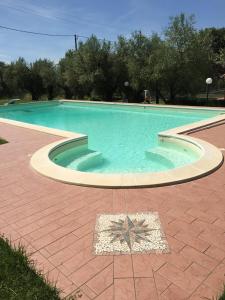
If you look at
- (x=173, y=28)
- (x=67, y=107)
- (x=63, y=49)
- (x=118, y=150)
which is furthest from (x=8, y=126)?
(x=63, y=49)

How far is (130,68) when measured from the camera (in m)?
20.1

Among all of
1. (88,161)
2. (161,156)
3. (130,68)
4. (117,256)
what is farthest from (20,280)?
(130,68)

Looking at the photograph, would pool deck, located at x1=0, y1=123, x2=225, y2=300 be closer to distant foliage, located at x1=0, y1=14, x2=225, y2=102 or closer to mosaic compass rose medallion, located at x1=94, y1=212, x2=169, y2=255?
mosaic compass rose medallion, located at x1=94, y1=212, x2=169, y2=255

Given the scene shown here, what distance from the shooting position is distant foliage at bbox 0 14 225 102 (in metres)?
17.5

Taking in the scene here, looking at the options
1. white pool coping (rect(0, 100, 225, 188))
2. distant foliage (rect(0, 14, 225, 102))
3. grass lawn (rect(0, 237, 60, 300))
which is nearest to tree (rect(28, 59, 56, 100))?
distant foliage (rect(0, 14, 225, 102))

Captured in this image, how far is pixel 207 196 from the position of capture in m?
4.31

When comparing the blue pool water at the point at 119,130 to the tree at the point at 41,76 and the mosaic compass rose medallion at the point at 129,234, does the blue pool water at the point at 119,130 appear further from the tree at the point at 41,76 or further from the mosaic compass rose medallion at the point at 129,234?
the tree at the point at 41,76

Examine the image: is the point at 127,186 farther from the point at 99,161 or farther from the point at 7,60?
the point at 7,60

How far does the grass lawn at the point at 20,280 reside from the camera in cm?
239

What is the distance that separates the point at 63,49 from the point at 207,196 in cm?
2618

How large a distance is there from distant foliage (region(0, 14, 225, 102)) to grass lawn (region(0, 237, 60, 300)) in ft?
55.3

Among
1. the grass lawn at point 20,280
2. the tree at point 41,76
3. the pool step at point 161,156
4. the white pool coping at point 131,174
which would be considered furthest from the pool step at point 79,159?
the tree at point 41,76

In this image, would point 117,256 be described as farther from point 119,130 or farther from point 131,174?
point 119,130

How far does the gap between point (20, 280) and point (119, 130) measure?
31.8 feet
